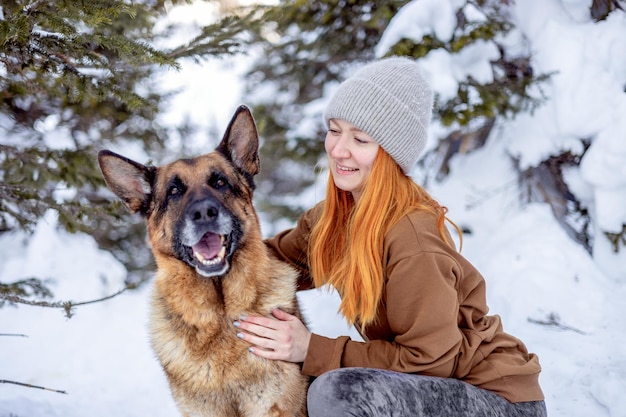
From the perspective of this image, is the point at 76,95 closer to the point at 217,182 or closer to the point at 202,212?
the point at 217,182

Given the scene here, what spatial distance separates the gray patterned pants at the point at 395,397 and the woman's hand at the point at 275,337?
0.79ft

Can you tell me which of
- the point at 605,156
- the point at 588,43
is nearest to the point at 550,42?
the point at 588,43

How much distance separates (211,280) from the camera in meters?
2.41

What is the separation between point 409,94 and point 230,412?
5.72 feet

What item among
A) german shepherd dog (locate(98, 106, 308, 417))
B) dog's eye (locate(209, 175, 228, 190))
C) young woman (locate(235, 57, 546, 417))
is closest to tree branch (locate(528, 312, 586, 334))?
young woman (locate(235, 57, 546, 417))

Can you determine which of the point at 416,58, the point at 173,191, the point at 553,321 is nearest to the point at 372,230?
the point at 173,191

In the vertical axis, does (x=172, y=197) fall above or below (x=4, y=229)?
above

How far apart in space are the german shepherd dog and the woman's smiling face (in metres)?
0.46

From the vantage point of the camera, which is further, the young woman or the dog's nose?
the dog's nose

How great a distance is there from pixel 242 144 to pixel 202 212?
58 cm

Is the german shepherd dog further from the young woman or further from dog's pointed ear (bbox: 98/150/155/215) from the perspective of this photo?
the young woman

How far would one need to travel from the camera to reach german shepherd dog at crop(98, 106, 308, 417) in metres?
2.29

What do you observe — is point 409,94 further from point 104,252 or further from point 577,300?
point 104,252

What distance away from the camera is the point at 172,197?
101 inches
